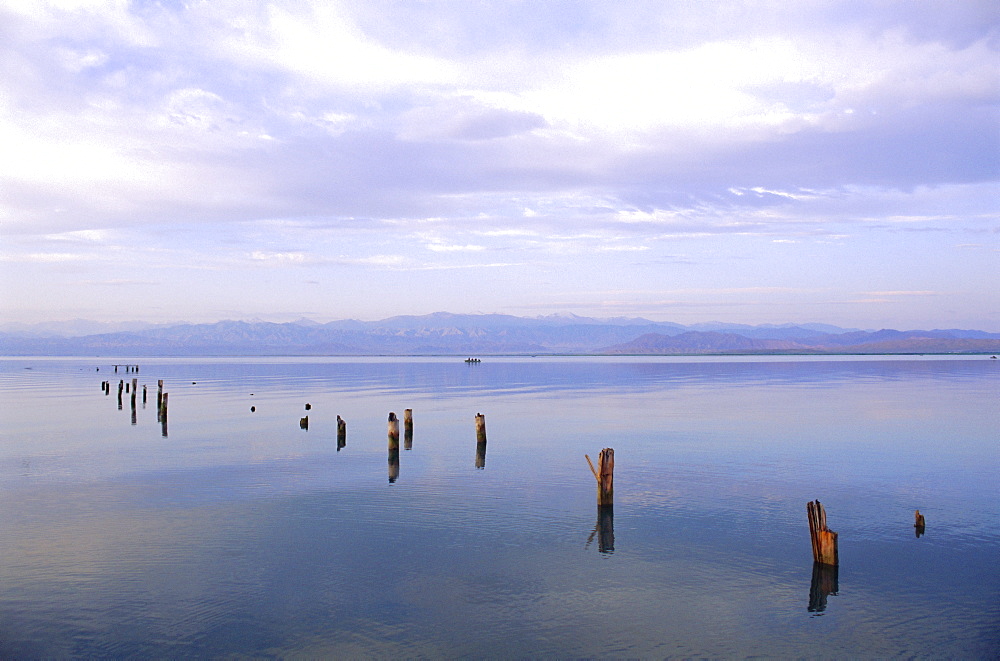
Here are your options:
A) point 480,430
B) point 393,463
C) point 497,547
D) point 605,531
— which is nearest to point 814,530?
point 605,531

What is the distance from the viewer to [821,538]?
1691 centimetres

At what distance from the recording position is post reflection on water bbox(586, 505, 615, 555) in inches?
732

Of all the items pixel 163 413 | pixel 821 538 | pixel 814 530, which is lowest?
pixel 163 413

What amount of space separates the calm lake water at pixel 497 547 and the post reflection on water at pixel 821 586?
59 mm

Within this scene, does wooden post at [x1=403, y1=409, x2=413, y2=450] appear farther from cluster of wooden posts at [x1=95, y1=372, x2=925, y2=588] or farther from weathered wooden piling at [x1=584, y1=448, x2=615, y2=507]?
weathered wooden piling at [x1=584, y1=448, x2=615, y2=507]

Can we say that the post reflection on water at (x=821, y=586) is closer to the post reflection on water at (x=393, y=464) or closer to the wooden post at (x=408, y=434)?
the post reflection on water at (x=393, y=464)

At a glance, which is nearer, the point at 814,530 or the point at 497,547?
the point at 814,530

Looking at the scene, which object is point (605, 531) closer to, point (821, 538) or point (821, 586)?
point (821, 538)

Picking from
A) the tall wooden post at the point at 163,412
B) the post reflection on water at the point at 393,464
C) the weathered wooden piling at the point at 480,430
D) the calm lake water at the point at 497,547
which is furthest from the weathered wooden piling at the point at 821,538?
the tall wooden post at the point at 163,412

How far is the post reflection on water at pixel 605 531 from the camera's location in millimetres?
18594

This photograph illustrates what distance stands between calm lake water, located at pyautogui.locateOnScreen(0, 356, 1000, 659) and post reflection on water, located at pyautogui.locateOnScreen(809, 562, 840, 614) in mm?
59

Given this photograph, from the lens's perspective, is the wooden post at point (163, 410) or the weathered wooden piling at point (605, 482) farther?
the wooden post at point (163, 410)

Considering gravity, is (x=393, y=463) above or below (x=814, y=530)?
below

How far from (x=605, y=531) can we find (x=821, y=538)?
554 cm
